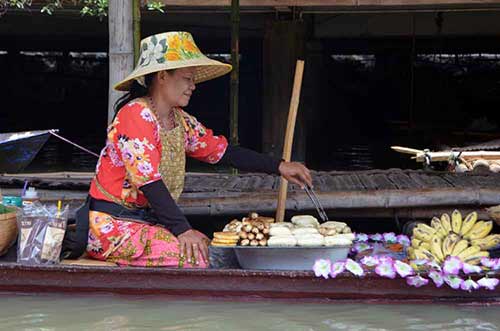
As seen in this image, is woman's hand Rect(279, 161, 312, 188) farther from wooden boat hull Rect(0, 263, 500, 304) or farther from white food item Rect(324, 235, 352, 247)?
wooden boat hull Rect(0, 263, 500, 304)

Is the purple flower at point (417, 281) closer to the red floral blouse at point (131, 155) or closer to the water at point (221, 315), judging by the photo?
the water at point (221, 315)

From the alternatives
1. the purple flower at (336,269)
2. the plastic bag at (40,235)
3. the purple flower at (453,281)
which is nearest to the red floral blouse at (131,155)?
the plastic bag at (40,235)

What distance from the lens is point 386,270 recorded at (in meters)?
3.90

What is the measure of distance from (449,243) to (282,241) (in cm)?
90

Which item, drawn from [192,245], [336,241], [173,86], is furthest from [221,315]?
[173,86]

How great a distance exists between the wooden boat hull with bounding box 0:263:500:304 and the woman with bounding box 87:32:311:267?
4.0 inches

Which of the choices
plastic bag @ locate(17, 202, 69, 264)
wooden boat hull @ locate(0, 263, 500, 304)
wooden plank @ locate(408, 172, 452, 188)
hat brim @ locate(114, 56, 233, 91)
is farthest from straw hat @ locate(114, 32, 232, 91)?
wooden plank @ locate(408, 172, 452, 188)

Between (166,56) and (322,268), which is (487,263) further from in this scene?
(166,56)

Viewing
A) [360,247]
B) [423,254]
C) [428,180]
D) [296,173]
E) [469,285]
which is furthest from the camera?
[428,180]

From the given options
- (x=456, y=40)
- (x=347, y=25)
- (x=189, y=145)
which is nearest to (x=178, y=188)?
(x=189, y=145)

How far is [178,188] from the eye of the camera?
13.9 ft

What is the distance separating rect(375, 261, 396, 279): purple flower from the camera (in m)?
3.90

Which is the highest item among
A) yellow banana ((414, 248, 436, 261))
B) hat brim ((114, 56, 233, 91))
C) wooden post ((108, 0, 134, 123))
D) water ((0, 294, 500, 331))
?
wooden post ((108, 0, 134, 123))

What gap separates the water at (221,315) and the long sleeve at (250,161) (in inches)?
31.1
